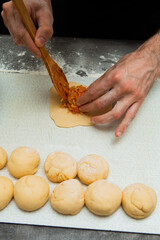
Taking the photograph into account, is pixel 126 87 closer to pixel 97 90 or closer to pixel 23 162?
pixel 97 90

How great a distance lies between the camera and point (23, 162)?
52.8 inches

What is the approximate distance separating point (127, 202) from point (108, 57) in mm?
1176

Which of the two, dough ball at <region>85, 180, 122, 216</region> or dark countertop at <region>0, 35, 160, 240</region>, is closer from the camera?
dough ball at <region>85, 180, 122, 216</region>

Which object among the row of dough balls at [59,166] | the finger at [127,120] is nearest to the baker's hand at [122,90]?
the finger at [127,120]

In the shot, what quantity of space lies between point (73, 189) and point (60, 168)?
13cm

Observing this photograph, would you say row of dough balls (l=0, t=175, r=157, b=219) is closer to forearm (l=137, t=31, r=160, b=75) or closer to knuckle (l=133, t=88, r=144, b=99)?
knuckle (l=133, t=88, r=144, b=99)

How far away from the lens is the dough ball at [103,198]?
1216 millimetres

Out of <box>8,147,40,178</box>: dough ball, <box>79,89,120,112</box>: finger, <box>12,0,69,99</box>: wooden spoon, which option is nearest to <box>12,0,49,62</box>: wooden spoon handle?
<box>12,0,69,99</box>: wooden spoon

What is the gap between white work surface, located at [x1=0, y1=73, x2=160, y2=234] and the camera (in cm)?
125

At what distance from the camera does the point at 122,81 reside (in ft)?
4.81

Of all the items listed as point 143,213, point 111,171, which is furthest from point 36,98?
point 143,213

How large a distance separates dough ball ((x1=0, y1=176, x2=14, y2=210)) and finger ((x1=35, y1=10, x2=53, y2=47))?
733 mm

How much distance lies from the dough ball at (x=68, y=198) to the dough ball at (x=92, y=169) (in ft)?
0.20

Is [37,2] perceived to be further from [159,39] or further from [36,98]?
[159,39]
